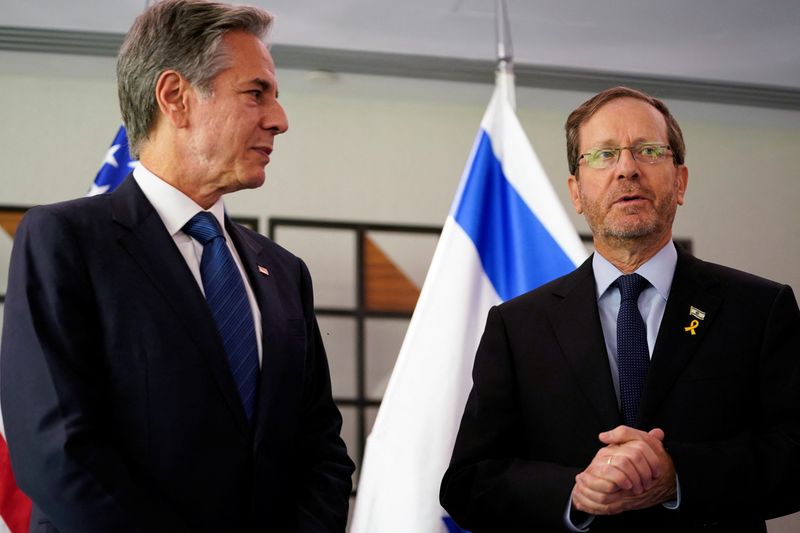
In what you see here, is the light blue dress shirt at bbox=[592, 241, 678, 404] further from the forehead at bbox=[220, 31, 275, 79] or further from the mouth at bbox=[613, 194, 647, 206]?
the forehead at bbox=[220, 31, 275, 79]

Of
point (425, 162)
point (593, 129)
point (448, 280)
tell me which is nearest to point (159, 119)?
point (593, 129)

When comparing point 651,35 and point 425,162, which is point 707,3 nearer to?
point 651,35

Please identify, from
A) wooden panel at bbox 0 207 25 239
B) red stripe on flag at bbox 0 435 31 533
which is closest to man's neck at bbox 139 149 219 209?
red stripe on flag at bbox 0 435 31 533

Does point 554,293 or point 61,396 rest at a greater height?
point 554,293

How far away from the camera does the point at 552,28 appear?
4422 millimetres

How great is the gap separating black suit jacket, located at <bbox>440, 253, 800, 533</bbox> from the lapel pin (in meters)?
0.01

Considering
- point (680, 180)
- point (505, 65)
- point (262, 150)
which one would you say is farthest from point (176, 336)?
point (505, 65)

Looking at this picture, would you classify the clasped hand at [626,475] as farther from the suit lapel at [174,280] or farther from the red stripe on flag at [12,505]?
the red stripe on flag at [12,505]

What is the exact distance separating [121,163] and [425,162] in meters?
2.04

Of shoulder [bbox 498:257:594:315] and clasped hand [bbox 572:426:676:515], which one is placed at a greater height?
shoulder [bbox 498:257:594:315]

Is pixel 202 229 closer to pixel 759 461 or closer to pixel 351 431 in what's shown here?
pixel 759 461

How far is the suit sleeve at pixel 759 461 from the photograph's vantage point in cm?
187

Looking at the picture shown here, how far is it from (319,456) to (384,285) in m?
2.87

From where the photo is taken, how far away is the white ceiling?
4199 millimetres
